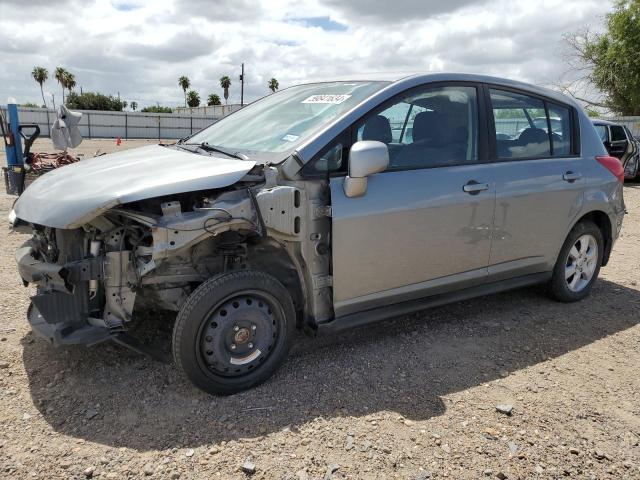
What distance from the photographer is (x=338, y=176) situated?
3.21m

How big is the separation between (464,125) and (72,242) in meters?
2.70

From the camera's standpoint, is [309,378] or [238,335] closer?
[238,335]

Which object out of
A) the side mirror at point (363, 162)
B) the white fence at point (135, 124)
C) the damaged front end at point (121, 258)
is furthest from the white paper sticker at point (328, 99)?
the white fence at point (135, 124)

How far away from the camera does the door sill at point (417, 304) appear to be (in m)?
3.35

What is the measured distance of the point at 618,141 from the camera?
12820 millimetres

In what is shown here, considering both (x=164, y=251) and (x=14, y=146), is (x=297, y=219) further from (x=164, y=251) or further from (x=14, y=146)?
(x=14, y=146)

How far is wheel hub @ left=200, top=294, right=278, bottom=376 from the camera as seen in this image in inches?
117

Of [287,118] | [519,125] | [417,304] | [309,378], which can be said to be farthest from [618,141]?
[309,378]

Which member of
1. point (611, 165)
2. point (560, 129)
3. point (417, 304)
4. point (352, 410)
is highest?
point (560, 129)

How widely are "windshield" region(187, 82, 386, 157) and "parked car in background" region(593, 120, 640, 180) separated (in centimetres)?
1038

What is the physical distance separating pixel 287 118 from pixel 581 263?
3034mm

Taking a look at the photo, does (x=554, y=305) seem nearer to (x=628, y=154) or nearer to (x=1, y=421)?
(x=1, y=421)

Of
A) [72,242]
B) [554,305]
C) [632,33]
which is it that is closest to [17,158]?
[72,242]

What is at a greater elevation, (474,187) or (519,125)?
(519,125)
